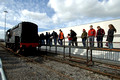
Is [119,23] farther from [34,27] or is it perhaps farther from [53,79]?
[53,79]

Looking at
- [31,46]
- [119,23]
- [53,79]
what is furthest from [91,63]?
[119,23]

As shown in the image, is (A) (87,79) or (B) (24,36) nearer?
(A) (87,79)

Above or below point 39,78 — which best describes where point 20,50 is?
above

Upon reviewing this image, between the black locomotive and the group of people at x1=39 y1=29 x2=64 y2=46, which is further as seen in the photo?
the group of people at x1=39 y1=29 x2=64 y2=46

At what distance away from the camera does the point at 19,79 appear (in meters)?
3.64

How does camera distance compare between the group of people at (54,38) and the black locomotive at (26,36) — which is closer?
the black locomotive at (26,36)

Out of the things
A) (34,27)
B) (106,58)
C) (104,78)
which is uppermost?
(34,27)

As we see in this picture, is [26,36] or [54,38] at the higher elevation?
[26,36]

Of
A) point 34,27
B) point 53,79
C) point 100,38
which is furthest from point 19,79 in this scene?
point 34,27

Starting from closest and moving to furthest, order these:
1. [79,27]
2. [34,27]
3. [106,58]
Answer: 1. [106,58]
2. [34,27]
3. [79,27]

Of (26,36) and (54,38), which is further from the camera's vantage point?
(54,38)

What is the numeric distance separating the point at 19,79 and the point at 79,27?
45.5 feet

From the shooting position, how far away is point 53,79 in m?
3.66

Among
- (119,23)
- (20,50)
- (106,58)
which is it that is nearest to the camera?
(106,58)
